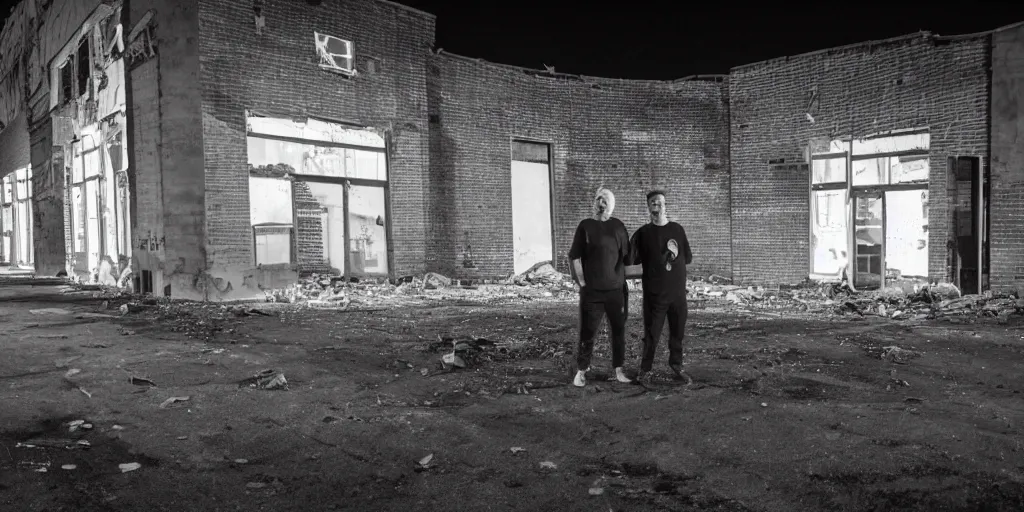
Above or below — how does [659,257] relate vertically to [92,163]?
below

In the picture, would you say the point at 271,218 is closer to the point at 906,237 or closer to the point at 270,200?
the point at 270,200

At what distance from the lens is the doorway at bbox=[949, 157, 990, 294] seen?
12891 mm

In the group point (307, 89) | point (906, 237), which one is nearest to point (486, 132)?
point (307, 89)

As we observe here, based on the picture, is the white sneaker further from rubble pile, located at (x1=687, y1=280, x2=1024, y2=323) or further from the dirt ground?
rubble pile, located at (x1=687, y1=280, x2=1024, y2=323)

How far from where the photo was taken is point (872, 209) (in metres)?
14.7

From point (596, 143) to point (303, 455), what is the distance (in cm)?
1566

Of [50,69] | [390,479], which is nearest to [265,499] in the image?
[390,479]

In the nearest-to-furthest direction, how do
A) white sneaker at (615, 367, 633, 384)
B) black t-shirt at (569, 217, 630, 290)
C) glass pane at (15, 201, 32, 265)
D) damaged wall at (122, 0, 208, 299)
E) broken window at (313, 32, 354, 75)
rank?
1. black t-shirt at (569, 217, 630, 290)
2. white sneaker at (615, 367, 633, 384)
3. damaged wall at (122, 0, 208, 299)
4. broken window at (313, 32, 354, 75)
5. glass pane at (15, 201, 32, 265)

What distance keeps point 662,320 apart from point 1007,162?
10556 millimetres

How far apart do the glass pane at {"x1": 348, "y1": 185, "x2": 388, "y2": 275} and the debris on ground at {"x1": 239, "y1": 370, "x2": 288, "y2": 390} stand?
28.5 ft

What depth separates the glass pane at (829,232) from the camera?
50.7 feet

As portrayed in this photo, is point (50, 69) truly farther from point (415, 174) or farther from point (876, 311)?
point (876, 311)

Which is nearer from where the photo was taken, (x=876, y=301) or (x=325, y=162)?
(x=876, y=301)

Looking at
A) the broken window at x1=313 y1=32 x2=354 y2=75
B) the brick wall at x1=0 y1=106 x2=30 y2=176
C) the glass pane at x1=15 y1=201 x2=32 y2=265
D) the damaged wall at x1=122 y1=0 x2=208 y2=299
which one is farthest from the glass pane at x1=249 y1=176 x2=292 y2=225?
the glass pane at x1=15 y1=201 x2=32 y2=265
